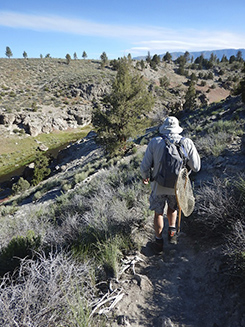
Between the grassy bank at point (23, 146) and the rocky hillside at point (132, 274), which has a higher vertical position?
the rocky hillside at point (132, 274)

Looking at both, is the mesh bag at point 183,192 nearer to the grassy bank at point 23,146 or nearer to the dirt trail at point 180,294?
the dirt trail at point 180,294

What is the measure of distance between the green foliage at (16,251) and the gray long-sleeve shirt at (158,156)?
1.92m

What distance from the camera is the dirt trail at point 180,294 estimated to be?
6.63 feet

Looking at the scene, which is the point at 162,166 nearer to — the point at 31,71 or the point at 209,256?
the point at 209,256

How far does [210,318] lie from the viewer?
2049 millimetres

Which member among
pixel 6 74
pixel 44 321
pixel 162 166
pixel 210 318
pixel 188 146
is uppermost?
pixel 6 74

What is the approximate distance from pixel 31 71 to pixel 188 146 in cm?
6235

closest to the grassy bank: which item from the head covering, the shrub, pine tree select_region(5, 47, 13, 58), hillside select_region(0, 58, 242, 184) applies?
hillside select_region(0, 58, 242, 184)

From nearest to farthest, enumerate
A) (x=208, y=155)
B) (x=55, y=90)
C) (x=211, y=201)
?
(x=211, y=201) → (x=208, y=155) → (x=55, y=90)

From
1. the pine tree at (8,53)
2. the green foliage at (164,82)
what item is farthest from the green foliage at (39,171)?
the pine tree at (8,53)

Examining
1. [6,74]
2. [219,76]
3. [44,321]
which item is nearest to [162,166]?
[44,321]

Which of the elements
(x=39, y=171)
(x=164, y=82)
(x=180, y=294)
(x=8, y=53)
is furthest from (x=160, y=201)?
(x=8, y=53)

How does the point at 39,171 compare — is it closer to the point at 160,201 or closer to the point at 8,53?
the point at 160,201

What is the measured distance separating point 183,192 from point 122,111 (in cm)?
1317
